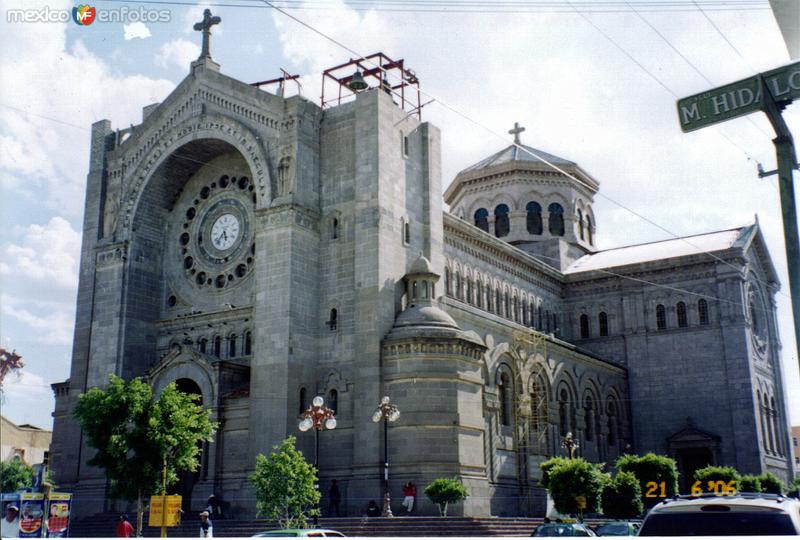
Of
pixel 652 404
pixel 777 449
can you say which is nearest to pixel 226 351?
pixel 652 404

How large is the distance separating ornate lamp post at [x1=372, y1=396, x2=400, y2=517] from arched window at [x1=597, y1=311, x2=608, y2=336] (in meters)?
29.2

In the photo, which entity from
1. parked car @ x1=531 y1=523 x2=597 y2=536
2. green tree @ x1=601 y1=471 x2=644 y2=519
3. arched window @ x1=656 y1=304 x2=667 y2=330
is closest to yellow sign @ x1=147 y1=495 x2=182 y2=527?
parked car @ x1=531 y1=523 x2=597 y2=536

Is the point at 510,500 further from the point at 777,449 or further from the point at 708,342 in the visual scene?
the point at 777,449

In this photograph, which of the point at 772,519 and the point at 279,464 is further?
the point at 279,464

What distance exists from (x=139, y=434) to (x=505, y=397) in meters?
18.7

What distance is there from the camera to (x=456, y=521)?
3122 centimetres

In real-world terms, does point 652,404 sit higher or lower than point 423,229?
lower

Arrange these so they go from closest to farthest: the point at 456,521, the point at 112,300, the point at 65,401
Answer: the point at 456,521 → the point at 112,300 → the point at 65,401

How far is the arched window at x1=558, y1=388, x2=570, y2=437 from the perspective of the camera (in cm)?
4825

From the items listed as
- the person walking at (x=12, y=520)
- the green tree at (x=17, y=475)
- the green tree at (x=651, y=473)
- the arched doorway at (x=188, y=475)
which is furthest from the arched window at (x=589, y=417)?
the person walking at (x=12, y=520)

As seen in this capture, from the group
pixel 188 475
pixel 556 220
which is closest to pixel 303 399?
pixel 188 475

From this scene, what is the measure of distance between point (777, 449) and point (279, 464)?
135 ft

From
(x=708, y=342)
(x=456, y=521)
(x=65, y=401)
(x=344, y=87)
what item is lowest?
(x=456, y=521)

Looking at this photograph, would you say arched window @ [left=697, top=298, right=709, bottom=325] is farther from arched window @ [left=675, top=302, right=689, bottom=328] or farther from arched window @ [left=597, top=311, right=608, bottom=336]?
arched window @ [left=597, top=311, right=608, bottom=336]
